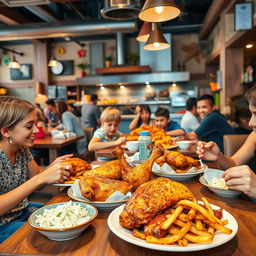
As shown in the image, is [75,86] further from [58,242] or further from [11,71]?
[58,242]

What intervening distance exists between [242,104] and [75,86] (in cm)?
686

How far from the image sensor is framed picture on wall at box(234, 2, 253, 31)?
3.70 meters

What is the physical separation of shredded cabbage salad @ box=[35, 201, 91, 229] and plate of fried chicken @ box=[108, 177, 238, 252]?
0.12 meters

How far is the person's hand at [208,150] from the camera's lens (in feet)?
5.24

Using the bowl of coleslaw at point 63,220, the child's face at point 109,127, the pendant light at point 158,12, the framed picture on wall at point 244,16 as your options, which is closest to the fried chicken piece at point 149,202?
the bowl of coleslaw at point 63,220

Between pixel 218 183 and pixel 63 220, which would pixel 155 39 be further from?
pixel 63 220

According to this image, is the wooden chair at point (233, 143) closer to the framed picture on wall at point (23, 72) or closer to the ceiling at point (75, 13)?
the ceiling at point (75, 13)

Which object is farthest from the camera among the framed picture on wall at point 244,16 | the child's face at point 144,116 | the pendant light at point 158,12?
the child's face at point 144,116

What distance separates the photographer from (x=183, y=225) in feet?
2.70

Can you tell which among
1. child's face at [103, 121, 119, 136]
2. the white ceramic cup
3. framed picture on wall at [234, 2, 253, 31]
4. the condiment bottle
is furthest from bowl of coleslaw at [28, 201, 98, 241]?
framed picture on wall at [234, 2, 253, 31]

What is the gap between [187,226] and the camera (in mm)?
813

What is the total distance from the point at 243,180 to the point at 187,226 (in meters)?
0.45

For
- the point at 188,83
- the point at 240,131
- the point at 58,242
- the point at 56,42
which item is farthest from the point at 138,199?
the point at 56,42

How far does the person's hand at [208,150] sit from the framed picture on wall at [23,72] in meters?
9.70
